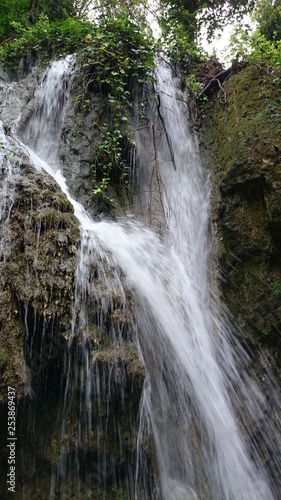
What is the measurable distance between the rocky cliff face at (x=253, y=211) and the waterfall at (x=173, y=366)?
32cm

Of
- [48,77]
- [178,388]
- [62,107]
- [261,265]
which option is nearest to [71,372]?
[178,388]

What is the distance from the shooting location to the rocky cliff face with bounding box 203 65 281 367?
485 cm

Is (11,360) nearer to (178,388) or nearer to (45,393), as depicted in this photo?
(45,393)

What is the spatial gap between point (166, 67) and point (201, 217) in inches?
134

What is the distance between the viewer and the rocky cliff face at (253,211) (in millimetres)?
4848

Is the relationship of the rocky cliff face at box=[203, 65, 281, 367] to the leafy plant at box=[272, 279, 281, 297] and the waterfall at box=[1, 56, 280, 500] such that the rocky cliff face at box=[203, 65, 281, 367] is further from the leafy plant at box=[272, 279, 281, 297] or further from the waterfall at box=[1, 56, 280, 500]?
the waterfall at box=[1, 56, 280, 500]

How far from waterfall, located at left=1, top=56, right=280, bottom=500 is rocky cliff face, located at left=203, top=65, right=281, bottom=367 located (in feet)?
1.06

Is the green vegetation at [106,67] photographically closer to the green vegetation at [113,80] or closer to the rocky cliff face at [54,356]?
the green vegetation at [113,80]

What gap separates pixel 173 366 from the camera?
4113 millimetres

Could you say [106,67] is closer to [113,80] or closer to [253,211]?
[113,80]

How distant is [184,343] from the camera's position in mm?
4250

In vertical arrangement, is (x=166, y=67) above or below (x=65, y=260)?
above

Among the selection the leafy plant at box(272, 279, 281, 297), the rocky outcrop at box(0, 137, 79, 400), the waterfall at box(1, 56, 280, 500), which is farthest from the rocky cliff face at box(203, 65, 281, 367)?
the rocky outcrop at box(0, 137, 79, 400)

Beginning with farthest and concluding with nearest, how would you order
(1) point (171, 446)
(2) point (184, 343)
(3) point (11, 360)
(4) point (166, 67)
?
(4) point (166, 67)
(2) point (184, 343)
(1) point (171, 446)
(3) point (11, 360)
